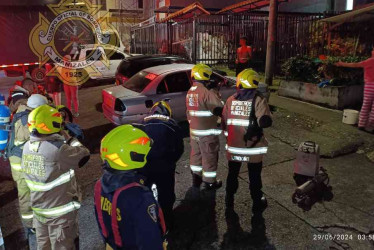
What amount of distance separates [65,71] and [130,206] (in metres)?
9.79

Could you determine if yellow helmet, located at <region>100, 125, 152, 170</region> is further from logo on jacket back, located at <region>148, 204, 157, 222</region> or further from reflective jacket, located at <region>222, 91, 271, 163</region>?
reflective jacket, located at <region>222, 91, 271, 163</region>

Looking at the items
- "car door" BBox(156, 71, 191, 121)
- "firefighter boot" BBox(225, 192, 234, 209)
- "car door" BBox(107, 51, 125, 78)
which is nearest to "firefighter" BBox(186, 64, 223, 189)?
"firefighter boot" BBox(225, 192, 234, 209)

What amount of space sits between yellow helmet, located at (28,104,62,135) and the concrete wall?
8.08 metres

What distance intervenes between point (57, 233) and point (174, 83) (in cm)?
500

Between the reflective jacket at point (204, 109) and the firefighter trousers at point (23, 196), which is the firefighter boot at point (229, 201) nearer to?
the reflective jacket at point (204, 109)

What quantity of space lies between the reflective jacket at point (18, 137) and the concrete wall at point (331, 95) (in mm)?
7986

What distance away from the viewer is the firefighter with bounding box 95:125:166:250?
1807 millimetres

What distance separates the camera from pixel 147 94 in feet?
22.9

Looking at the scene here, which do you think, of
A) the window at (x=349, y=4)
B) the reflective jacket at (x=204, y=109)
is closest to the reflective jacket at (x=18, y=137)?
the reflective jacket at (x=204, y=109)

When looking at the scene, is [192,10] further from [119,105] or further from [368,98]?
[368,98]

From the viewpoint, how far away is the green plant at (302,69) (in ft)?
32.6

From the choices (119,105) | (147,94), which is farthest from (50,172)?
(147,94)

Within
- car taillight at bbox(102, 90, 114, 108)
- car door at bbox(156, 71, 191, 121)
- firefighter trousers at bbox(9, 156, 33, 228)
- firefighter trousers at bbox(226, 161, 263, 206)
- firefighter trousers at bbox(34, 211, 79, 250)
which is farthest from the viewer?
car door at bbox(156, 71, 191, 121)

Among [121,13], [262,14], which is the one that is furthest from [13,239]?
[121,13]
